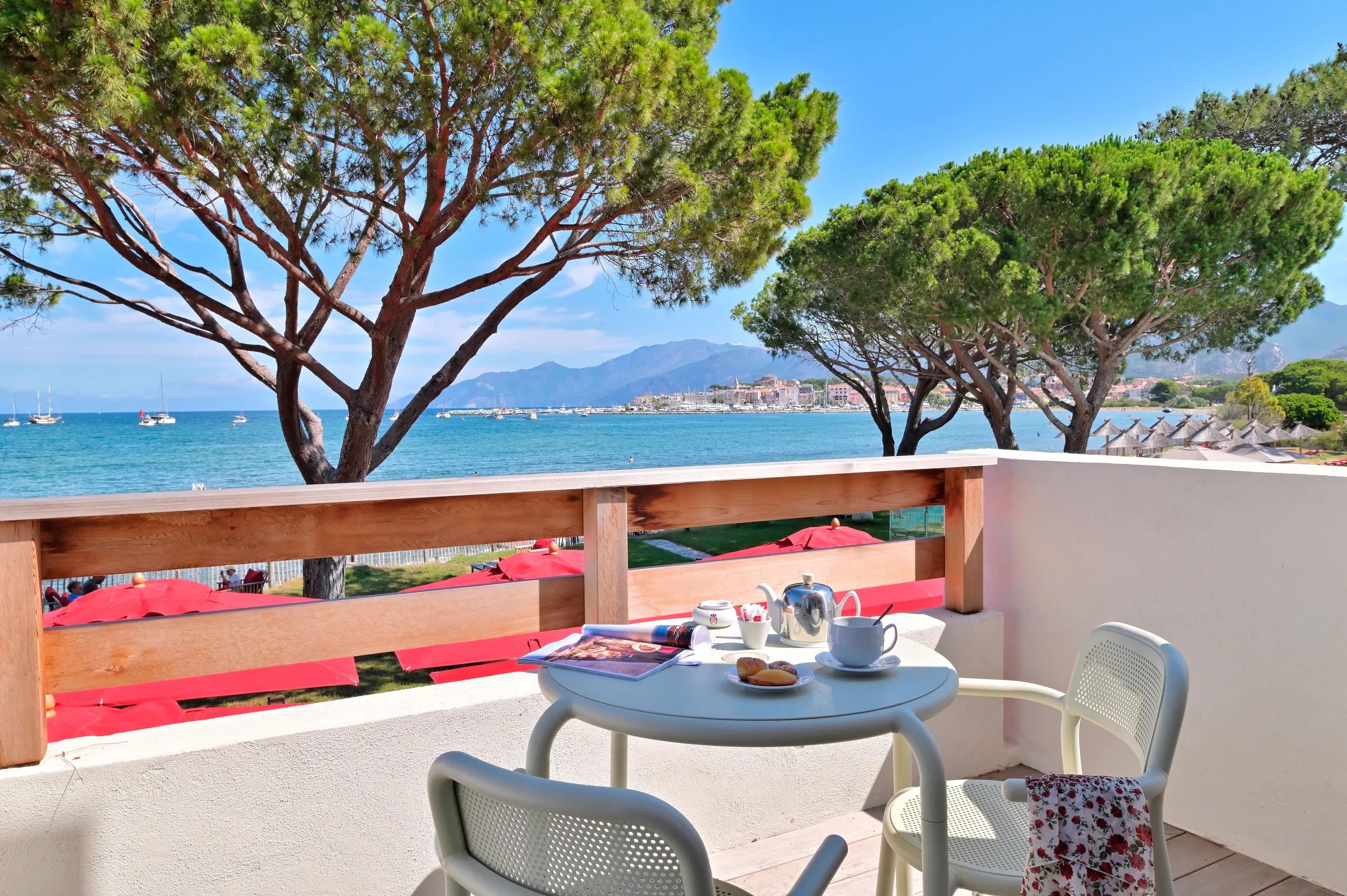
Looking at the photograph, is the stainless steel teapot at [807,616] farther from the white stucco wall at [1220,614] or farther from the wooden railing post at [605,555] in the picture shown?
the white stucco wall at [1220,614]

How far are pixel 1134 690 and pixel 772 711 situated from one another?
0.63 meters

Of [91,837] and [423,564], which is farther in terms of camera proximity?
[423,564]

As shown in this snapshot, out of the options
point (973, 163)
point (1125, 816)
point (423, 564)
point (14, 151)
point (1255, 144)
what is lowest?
point (423, 564)

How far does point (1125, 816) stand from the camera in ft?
3.14

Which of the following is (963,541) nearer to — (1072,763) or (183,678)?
(1072,763)

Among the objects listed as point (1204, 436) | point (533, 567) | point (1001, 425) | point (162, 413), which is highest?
point (162, 413)

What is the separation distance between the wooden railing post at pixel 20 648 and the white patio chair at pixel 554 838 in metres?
0.95

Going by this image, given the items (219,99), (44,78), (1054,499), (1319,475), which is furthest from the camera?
(219,99)

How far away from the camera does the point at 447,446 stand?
44.2 m

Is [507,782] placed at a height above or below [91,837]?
above

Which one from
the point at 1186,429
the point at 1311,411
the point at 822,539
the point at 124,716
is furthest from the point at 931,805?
the point at 1311,411

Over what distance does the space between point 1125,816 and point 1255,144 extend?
1673 centimetres

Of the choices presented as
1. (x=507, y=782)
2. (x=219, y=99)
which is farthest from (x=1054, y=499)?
(x=219, y=99)

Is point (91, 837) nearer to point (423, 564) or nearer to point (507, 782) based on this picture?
point (507, 782)
